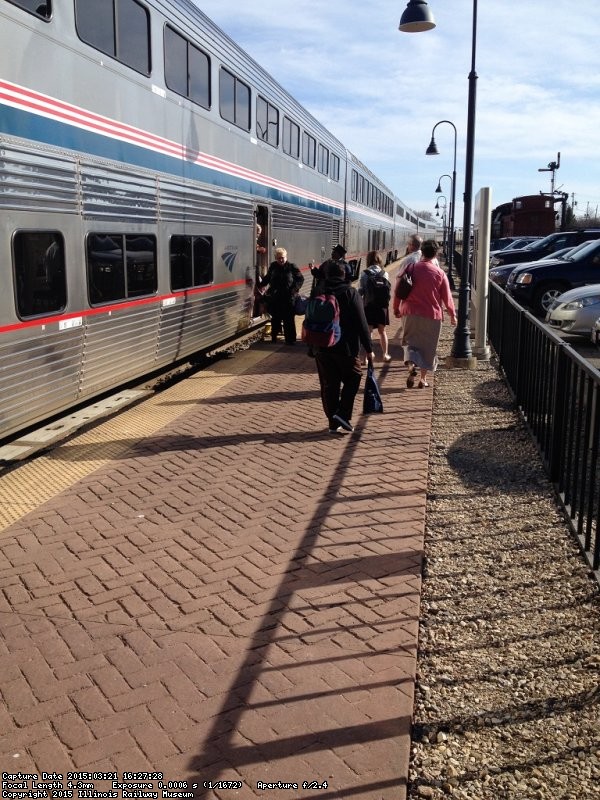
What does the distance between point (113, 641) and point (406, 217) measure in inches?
1972

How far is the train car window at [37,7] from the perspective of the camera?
5720 millimetres

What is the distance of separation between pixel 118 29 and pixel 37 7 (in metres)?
1.49

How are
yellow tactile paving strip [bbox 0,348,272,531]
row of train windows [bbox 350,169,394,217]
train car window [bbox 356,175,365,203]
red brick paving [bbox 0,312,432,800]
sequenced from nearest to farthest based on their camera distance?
red brick paving [bbox 0,312,432,800] < yellow tactile paving strip [bbox 0,348,272,531] < row of train windows [bbox 350,169,394,217] < train car window [bbox 356,175,365,203]

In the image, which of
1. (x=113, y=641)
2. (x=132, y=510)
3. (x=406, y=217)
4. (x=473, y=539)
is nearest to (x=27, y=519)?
(x=132, y=510)

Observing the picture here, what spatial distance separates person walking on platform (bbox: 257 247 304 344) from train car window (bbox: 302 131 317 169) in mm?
5111

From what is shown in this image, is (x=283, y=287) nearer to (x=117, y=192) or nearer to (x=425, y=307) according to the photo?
(x=425, y=307)

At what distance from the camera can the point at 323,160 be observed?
19.5m

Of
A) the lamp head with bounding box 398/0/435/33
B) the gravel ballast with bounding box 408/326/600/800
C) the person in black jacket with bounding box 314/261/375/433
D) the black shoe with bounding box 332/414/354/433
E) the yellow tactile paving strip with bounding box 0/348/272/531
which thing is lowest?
the gravel ballast with bounding box 408/326/600/800

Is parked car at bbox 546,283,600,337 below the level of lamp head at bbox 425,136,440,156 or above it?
below

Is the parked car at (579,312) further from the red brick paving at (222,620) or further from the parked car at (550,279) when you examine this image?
the red brick paving at (222,620)

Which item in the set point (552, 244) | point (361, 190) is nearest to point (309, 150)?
point (552, 244)

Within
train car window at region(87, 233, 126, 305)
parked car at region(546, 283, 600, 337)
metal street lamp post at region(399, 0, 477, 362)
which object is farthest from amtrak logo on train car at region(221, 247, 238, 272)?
parked car at region(546, 283, 600, 337)

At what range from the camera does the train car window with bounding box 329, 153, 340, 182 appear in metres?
20.9

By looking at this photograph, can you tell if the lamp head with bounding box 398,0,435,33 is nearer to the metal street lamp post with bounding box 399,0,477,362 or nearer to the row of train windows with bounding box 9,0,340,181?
the metal street lamp post with bounding box 399,0,477,362
